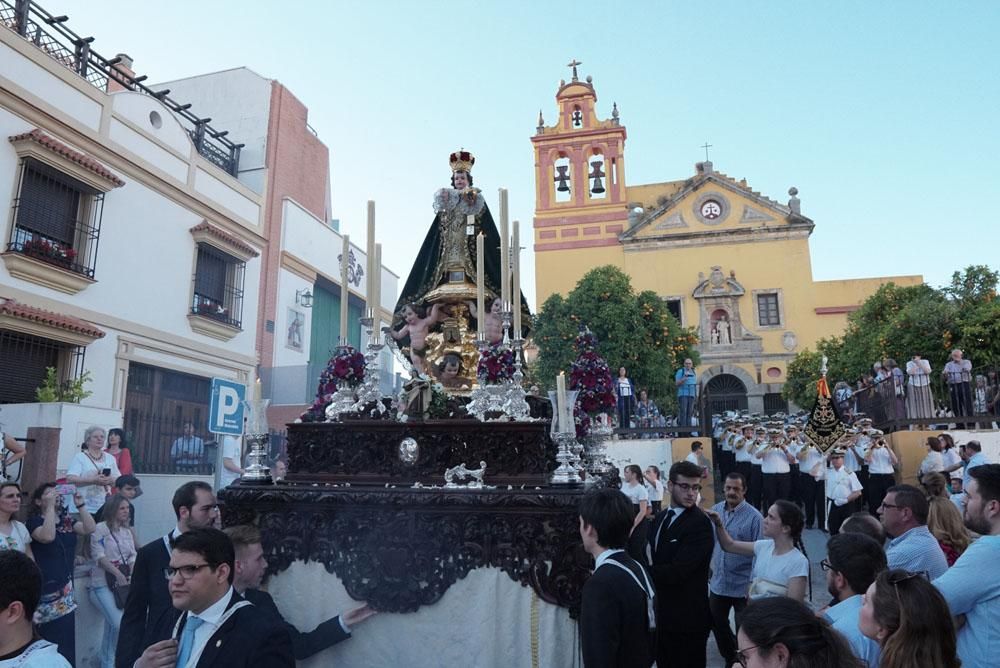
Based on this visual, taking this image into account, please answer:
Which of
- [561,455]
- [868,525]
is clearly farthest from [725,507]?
[561,455]

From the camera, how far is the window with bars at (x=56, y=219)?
442 inches

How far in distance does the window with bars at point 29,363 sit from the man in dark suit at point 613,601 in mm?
11324

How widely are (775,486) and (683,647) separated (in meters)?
8.95

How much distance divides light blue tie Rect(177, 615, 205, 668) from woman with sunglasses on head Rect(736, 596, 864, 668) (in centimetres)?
189

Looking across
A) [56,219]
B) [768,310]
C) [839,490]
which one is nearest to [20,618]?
[839,490]

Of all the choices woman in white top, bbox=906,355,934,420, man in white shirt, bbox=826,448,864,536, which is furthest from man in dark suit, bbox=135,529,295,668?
woman in white top, bbox=906,355,934,420

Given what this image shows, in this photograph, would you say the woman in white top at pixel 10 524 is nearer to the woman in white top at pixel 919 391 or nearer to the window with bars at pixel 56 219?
the window with bars at pixel 56 219

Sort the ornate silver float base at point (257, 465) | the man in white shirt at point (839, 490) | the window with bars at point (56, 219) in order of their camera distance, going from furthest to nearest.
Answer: the window with bars at point (56, 219) → the man in white shirt at point (839, 490) → the ornate silver float base at point (257, 465)

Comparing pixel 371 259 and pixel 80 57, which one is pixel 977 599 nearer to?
pixel 371 259

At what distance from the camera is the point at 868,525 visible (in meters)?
3.71

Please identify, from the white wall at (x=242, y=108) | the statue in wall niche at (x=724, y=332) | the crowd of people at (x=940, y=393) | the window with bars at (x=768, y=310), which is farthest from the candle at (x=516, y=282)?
the window with bars at (x=768, y=310)

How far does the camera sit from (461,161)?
600 cm

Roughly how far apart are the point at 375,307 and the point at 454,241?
142cm

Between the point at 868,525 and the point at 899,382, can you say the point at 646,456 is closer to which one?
the point at 899,382
